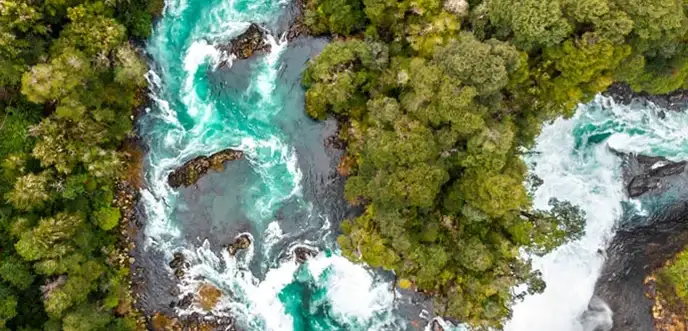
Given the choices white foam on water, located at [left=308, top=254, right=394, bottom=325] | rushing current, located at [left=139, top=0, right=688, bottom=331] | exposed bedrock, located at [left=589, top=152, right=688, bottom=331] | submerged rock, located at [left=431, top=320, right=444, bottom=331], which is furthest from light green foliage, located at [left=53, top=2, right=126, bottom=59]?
exposed bedrock, located at [left=589, top=152, right=688, bottom=331]

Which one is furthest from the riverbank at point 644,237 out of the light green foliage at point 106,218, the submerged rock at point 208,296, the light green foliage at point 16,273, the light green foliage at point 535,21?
the light green foliage at point 16,273

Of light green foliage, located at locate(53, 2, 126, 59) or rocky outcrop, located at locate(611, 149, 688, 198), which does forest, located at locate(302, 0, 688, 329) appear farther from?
light green foliage, located at locate(53, 2, 126, 59)

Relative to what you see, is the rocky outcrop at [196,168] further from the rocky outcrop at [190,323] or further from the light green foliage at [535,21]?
the light green foliage at [535,21]

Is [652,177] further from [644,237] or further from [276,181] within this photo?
[276,181]

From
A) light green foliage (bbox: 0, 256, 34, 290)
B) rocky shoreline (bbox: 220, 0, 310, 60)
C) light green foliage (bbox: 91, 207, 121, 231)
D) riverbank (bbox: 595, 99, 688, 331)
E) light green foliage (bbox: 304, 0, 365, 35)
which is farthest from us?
rocky shoreline (bbox: 220, 0, 310, 60)

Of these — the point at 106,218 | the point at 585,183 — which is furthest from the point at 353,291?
the point at 585,183

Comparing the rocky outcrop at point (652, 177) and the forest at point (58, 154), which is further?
the rocky outcrop at point (652, 177)

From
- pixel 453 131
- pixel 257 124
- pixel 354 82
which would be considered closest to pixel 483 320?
pixel 453 131
